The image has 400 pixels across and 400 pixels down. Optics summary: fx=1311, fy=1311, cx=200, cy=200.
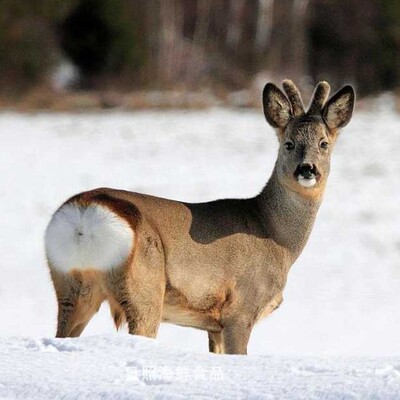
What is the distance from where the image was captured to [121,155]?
21.2 m

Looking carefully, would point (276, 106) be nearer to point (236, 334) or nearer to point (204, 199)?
point (236, 334)

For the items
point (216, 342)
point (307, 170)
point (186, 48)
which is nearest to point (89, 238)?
point (216, 342)

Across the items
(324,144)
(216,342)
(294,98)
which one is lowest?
(216,342)

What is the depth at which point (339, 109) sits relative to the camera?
817cm

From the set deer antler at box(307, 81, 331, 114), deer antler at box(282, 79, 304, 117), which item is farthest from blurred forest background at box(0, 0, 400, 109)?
deer antler at box(307, 81, 331, 114)

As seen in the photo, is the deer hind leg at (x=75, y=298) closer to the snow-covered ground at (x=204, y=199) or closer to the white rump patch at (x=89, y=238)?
the white rump patch at (x=89, y=238)

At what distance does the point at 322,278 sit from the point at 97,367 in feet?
32.1

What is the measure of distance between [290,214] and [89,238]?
189 cm

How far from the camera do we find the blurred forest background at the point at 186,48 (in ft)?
98.6

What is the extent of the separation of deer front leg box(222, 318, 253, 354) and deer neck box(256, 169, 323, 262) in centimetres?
76

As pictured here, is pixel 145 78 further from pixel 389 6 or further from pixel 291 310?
pixel 291 310

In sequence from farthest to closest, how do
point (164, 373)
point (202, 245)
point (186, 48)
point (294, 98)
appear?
point (186, 48), point (294, 98), point (202, 245), point (164, 373)

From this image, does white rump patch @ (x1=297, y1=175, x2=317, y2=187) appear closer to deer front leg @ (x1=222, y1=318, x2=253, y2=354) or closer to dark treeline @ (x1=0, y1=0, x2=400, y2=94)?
deer front leg @ (x1=222, y1=318, x2=253, y2=354)

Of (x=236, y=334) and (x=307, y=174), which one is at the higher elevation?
(x=307, y=174)
